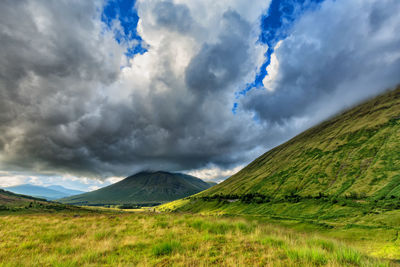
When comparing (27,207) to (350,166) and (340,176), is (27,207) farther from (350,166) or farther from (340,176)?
(350,166)

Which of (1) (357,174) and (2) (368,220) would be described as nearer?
(2) (368,220)

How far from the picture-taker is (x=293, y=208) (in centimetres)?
6212

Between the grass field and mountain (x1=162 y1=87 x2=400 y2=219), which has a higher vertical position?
mountain (x1=162 y1=87 x2=400 y2=219)

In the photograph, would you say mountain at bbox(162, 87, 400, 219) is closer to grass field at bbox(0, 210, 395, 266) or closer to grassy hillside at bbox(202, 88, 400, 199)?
grassy hillside at bbox(202, 88, 400, 199)

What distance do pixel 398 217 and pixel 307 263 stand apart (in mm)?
40118

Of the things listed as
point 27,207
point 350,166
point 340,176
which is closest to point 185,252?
point 340,176

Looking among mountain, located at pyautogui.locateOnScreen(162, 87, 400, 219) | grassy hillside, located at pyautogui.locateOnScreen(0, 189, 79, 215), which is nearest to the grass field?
mountain, located at pyautogui.locateOnScreen(162, 87, 400, 219)

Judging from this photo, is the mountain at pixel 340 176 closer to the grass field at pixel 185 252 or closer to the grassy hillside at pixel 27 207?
the grass field at pixel 185 252

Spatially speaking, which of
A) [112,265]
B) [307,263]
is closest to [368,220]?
[307,263]

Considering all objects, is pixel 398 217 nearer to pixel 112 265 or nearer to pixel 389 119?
pixel 112 265

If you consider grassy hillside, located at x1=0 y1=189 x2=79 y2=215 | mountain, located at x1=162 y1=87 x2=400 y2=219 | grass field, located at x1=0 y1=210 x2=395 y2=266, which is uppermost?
mountain, located at x1=162 y1=87 x2=400 y2=219

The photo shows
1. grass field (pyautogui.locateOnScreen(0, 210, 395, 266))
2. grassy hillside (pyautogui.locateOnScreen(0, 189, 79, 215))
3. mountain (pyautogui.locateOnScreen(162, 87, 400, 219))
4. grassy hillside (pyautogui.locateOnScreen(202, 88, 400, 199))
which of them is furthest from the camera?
grassy hillside (pyautogui.locateOnScreen(0, 189, 79, 215))

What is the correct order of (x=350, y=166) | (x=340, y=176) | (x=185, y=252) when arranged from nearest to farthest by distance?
(x=185, y=252)
(x=340, y=176)
(x=350, y=166)

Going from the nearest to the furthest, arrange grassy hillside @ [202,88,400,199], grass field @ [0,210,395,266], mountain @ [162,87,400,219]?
grass field @ [0,210,395,266] < mountain @ [162,87,400,219] < grassy hillside @ [202,88,400,199]
